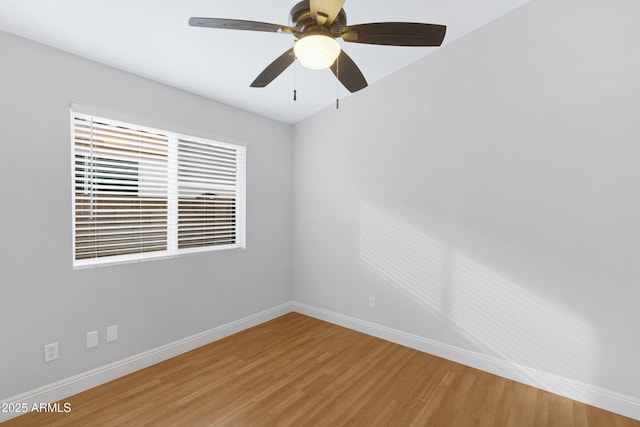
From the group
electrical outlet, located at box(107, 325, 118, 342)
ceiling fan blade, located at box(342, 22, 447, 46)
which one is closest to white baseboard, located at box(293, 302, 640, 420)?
electrical outlet, located at box(107, 325, 118, 342)

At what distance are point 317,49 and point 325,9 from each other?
0.15m

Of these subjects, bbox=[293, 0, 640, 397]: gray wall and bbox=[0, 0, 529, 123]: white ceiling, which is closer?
bbox=[0, 0, 529, 123]: white ceiling

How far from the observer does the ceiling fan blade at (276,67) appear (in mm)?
1651

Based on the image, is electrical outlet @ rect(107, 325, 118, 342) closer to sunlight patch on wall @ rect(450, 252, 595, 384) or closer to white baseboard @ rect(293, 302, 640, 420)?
white baseboard @ rect(293, 302, 640, 420)

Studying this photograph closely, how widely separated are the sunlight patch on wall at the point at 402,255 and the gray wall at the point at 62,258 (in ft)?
5.26

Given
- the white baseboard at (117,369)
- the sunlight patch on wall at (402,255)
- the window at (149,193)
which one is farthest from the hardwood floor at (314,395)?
the window at (149,193)

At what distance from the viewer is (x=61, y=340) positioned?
7.06 feet

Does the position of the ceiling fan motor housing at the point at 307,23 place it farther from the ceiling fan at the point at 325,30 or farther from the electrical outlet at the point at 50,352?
the electrical outlet at the point at 50,352

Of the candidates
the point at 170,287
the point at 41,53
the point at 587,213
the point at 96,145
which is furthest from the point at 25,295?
the point at 587,213

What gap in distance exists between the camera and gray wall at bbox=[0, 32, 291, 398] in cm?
195

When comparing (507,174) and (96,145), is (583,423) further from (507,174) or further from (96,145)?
(96,145)

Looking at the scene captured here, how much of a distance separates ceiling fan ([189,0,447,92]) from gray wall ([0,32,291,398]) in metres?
1.43

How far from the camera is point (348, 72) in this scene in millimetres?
1790

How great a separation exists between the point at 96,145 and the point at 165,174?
561mm
